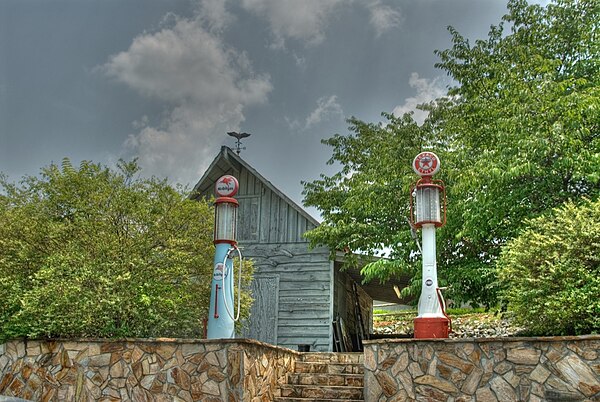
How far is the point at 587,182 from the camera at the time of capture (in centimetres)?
1001

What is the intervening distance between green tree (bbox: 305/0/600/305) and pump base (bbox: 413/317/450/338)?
200 cm

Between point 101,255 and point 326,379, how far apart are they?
3.39 metres

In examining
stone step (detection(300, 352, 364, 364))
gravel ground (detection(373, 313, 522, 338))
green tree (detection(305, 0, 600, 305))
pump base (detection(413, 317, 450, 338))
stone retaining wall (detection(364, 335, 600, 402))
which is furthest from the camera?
gravel ground (detection(373, 313, 522, 338))

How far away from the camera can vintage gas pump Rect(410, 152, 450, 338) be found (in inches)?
268

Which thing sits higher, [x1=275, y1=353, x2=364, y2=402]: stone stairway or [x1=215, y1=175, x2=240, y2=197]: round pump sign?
[x1=215, y1=175, x2=240, y2=197]: round pump sign

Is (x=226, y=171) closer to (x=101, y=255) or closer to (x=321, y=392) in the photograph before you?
(x=101, y=255)

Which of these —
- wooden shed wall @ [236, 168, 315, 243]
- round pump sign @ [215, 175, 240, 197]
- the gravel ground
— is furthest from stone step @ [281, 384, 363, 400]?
the gravel ground

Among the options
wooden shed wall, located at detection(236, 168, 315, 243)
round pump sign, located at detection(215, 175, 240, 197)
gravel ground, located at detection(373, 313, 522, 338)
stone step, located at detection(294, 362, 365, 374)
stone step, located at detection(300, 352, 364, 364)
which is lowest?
stone step, located at detection(294, 362, 365, 374)

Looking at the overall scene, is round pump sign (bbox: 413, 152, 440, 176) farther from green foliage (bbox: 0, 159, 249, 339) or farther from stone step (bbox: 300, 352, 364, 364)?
green foliage (bbox: 0, 159, 249, 339)

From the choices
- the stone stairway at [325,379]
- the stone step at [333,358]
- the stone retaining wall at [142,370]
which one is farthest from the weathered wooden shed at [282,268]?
the stone retaining wall at [142,370]

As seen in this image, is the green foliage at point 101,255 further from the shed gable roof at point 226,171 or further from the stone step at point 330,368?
the shed gable roof at point 226,171

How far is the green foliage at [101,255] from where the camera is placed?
770cm

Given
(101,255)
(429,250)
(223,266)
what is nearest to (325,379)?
(223,266)

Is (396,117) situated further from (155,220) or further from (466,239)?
(155,220)
